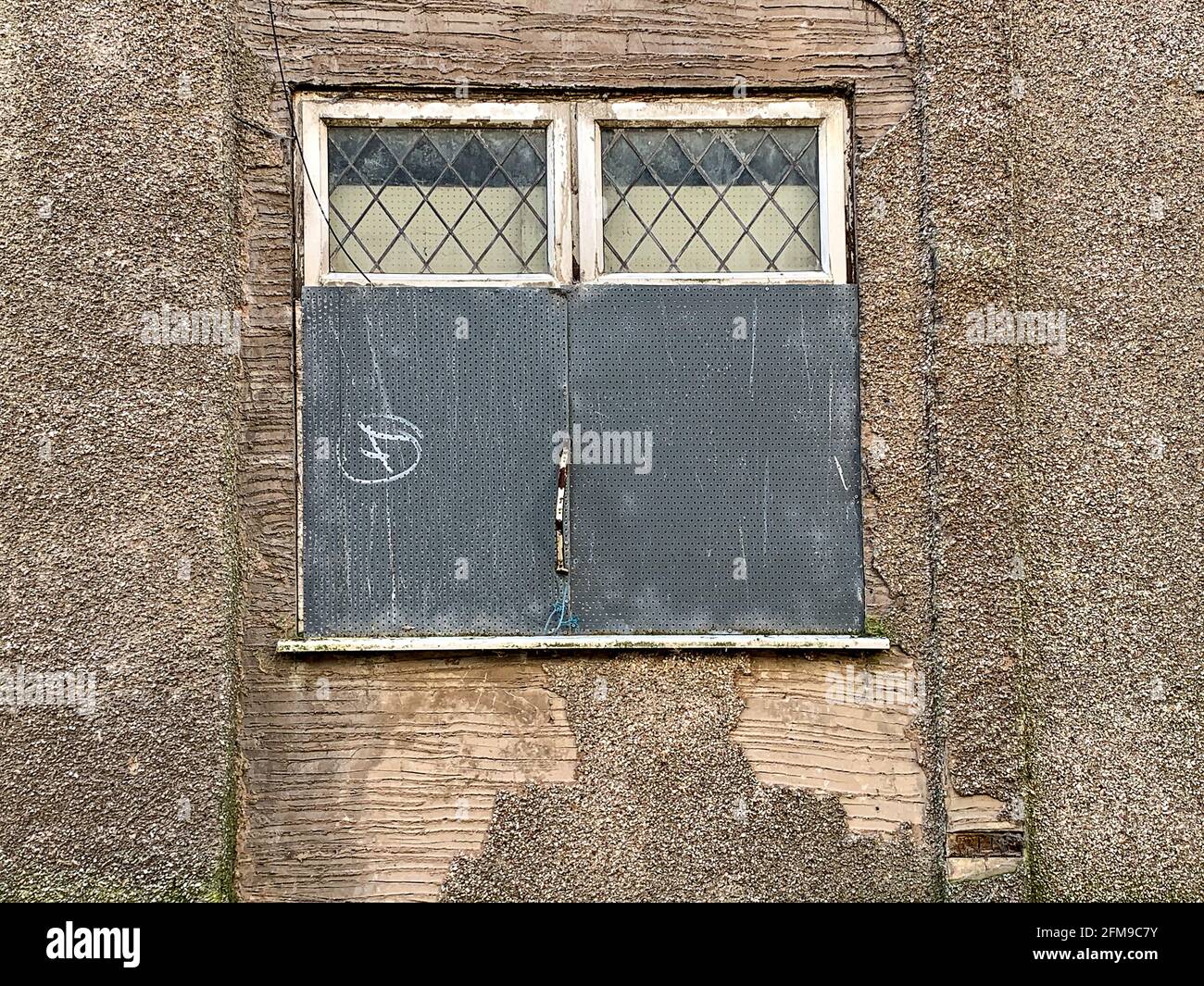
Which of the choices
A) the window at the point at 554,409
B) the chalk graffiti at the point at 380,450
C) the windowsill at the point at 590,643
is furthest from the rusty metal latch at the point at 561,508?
the chalk graffiti at the point at 380,450

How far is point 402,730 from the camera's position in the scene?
3.49 metres

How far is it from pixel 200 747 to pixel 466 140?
2.44 metres

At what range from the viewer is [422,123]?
3.62m

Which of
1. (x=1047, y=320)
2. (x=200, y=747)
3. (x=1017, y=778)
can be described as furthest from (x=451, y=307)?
(x=1017, y=778)

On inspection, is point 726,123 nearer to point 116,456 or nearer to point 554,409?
point 554,409

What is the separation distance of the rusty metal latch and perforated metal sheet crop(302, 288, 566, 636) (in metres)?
0.05

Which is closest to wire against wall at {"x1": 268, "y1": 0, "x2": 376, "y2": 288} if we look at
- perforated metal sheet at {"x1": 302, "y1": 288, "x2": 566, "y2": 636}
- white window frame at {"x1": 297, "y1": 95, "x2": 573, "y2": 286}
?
white window frame at {"x1": 297, "y1": 95, "x2": 573, "y2": 286}

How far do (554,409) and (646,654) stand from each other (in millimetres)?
966

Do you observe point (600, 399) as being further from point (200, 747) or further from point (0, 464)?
point (0, 464)

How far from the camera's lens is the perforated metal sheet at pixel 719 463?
3545 mm

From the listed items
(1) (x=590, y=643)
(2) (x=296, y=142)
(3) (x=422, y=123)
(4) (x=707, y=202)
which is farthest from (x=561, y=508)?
(2) (x=296, y=142)

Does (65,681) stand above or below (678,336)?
below

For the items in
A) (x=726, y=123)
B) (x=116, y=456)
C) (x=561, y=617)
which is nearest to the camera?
(x=116, y=456)

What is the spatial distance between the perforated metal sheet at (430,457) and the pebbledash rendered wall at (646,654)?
0.51 feet
